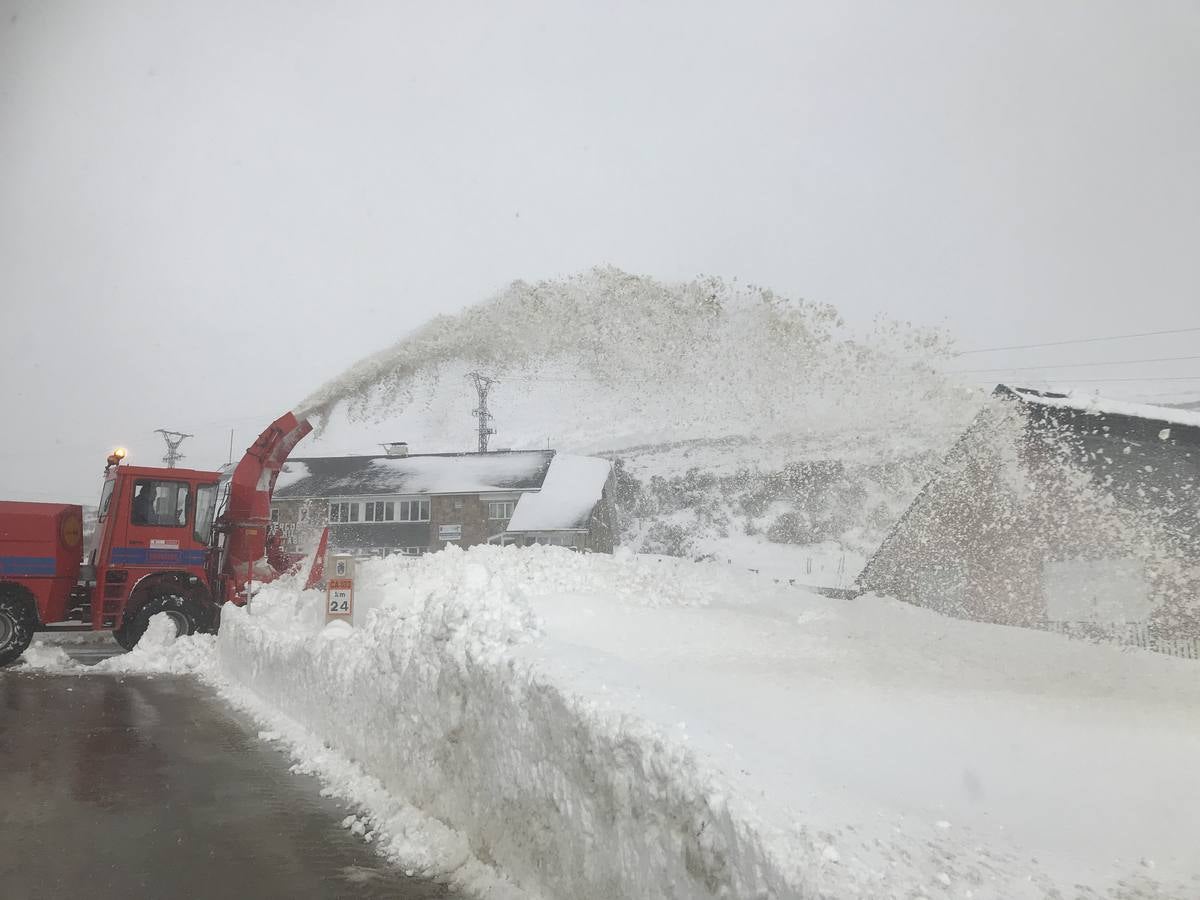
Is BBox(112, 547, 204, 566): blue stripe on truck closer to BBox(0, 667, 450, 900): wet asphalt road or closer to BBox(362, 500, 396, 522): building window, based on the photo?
BBox(0, 667, 450, 900): wet asphalt road

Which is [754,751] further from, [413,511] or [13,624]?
[413,511]

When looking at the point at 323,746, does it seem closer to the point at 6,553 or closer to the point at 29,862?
the point at 29,862

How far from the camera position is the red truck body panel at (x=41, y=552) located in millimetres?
12711

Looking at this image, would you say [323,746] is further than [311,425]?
No

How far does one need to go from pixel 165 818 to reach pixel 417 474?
2724cm

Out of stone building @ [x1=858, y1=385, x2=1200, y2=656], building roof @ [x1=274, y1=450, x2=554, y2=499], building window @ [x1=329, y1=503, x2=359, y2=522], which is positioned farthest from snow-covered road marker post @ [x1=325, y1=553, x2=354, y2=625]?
building window @ [x1=329, y1=503, x2=359, y2=522]

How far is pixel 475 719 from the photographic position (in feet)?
16.8

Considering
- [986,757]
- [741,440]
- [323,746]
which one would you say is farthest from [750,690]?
[741,440]

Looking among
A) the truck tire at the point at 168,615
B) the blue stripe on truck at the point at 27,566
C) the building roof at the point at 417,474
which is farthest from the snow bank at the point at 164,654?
the building roof at the point at 417,474

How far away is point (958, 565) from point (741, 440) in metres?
17.3

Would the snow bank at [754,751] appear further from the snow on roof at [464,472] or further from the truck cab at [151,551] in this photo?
the snow on roof at [464,472]

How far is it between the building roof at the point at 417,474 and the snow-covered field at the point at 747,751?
71.7 feet

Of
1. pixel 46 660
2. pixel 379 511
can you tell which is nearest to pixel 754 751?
pixel 46 660

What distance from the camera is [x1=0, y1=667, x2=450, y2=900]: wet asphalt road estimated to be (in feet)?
14.8
